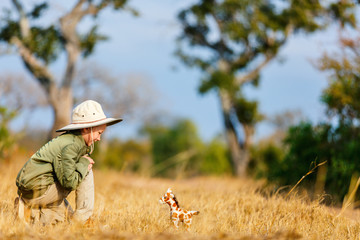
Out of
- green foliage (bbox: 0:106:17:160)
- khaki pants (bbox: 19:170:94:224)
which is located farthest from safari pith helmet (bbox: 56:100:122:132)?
green foliage (bbox: 0:106:17:160)

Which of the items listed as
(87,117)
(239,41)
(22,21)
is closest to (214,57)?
→ (239,41)

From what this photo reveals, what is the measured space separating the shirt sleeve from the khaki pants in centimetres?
17

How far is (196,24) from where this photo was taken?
15.9 meters

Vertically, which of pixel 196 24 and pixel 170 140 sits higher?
pixel 196 24

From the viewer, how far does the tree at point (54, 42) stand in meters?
12.5

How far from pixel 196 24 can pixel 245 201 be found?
11.8m

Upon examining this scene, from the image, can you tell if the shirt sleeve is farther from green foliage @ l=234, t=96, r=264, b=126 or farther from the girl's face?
green foliage @ l=234, t=96, r=264, b=126

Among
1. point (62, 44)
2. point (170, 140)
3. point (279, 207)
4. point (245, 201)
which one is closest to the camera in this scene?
point (279, 207)

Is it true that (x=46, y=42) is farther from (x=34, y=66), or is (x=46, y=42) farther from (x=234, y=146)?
(x=234, y=146)

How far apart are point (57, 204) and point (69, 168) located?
562 mm

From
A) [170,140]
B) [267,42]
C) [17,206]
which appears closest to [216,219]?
[17,206]

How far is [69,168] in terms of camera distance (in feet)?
11.5

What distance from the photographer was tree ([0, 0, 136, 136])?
41.1ft

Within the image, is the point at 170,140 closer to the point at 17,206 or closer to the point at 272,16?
the point at 272,16
